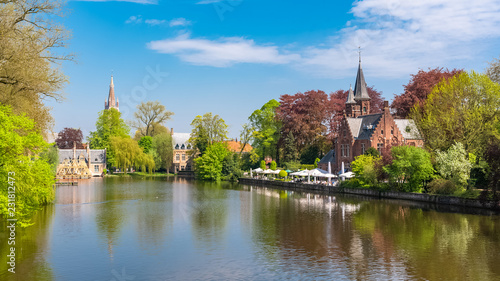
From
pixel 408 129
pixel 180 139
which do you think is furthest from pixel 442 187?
pixel 180 139

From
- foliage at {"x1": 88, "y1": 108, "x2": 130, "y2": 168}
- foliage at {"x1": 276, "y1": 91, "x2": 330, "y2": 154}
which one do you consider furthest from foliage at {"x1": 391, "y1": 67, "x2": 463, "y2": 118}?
foliage at {"x1": 88, "y1": 108, "x2": 130, "y2": 168}

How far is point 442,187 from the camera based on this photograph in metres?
35.2

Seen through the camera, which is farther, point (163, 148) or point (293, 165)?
point (163, 148)

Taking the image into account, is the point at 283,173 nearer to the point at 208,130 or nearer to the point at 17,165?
the point at 208,130

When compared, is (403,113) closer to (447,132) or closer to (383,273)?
(447,132)

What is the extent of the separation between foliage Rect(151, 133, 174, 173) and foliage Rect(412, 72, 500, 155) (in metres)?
62.7

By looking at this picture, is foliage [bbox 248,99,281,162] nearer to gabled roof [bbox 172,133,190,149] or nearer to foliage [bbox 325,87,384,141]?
foliage [bbox 325,87,384,141]

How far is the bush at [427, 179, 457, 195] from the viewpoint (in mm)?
34750

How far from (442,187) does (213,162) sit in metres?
44.4

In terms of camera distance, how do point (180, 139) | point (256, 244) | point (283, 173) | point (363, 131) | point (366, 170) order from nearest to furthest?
point (256, 244), point (366, 170), point (363, 131), point (283, 173), point (180, 139)

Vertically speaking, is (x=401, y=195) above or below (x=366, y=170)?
below

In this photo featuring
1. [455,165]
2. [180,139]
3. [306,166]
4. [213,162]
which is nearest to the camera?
[455,165]

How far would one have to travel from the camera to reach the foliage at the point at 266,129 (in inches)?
2936

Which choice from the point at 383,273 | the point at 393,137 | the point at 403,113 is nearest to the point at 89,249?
the point at 383,273
